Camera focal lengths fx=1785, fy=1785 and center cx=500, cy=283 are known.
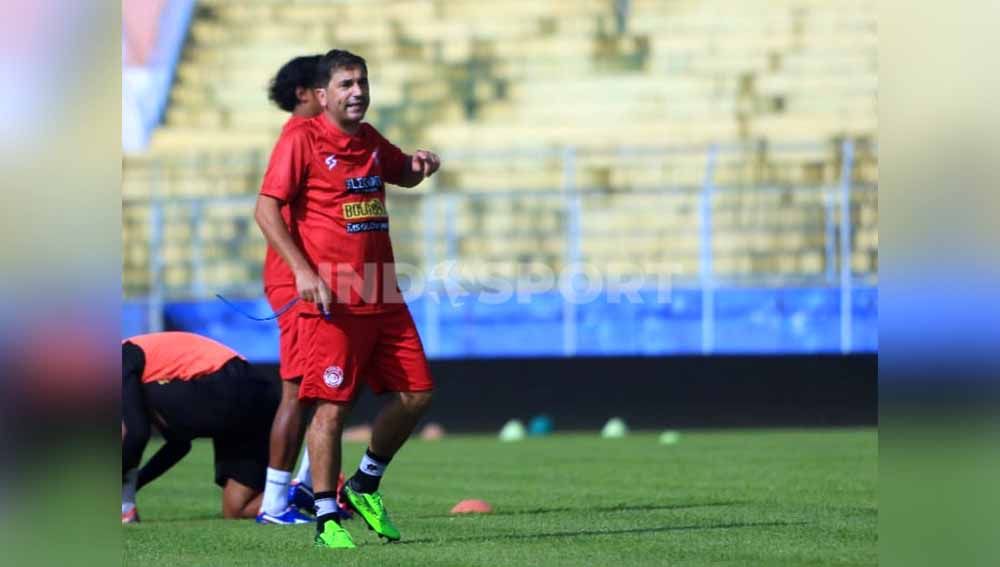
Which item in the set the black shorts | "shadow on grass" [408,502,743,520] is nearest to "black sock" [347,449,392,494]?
"shadow on grass" [408,502,743,520]

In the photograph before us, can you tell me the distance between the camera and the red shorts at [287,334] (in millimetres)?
7383

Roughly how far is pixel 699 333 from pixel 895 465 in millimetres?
14963

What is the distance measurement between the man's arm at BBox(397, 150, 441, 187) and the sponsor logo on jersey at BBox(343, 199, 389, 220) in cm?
24

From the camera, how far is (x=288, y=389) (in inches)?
291

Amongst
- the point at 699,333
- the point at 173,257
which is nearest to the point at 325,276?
the point at 699,333

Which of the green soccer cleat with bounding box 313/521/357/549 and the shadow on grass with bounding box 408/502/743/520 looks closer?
the green soccer cleat with bounding box 313/521/357/549

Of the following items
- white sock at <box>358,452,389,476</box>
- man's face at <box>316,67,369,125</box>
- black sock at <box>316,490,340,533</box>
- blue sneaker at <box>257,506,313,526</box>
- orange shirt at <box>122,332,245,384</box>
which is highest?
man's face at <box>316,67,369,125</box>

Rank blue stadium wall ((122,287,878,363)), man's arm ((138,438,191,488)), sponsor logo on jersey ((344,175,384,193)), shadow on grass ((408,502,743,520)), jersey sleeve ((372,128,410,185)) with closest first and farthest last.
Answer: sponsor logo on jersey ((344,175,384,193)) → jersey sleeve ((372,128,410,185)) → shadow on grass ((408,502,743,520)) → man's arm ((138,438,191,488)) → blue stadium wall ((122,287,878,363))

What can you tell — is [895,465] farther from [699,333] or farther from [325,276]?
[699,333]

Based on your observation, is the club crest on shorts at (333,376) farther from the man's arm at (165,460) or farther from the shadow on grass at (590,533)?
the man's arm at (165,460)

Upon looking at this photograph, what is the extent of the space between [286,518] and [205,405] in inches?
30.4

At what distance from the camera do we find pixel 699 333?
17547mm

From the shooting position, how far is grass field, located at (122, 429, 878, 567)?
5746 millimetres

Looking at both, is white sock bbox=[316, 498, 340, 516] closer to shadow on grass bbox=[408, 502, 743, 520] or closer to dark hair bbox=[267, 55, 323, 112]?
shadow on grass bbox=[408, 502, 743, 520]
